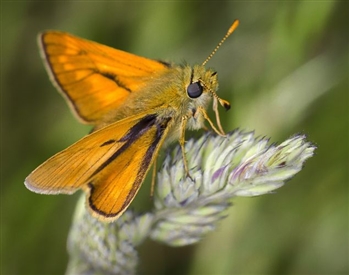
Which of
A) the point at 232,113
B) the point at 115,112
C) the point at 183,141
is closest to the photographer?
the point at 183,141

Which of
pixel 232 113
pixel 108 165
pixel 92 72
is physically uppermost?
pixel 232 113

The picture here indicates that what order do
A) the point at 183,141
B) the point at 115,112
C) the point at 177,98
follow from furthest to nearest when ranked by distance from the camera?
the point at 115,112 < the point at 177,98 < the point at 183,141

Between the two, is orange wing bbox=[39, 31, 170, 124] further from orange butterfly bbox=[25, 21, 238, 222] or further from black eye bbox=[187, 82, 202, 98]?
black eye bbox=[187, 82, 202, 98]

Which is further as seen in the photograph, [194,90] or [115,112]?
[115,112]

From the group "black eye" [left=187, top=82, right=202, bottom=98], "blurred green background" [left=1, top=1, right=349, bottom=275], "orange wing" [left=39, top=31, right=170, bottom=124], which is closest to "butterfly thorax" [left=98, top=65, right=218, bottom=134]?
"black eye" [left=187, top=82, right=202, bottom=98]

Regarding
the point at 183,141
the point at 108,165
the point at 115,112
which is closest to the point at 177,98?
the point at 183,141

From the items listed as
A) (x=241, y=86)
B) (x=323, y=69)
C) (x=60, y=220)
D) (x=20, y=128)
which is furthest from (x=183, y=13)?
(x=60, y=220)

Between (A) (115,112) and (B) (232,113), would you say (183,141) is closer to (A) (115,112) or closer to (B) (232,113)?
(A) (115,112)
